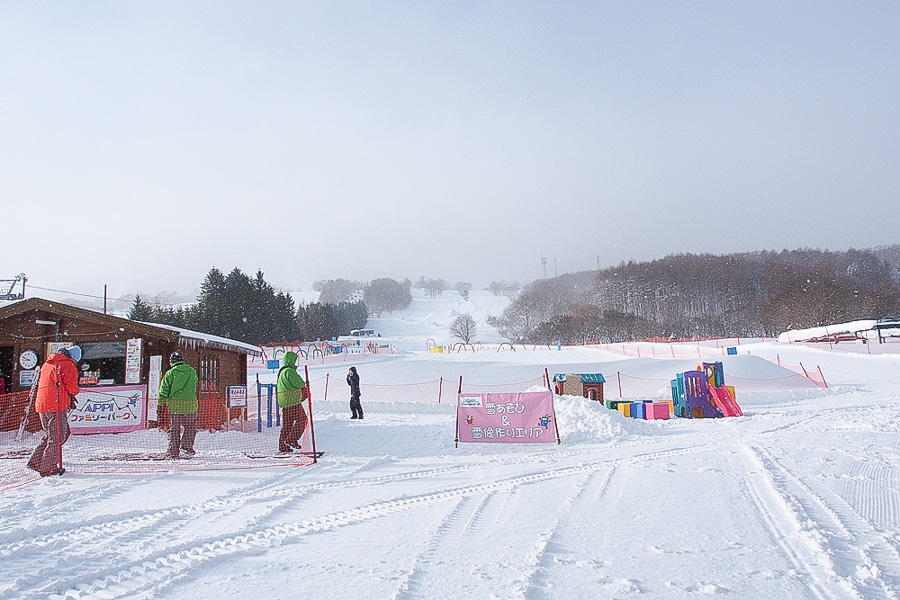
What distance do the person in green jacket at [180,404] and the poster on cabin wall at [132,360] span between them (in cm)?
443

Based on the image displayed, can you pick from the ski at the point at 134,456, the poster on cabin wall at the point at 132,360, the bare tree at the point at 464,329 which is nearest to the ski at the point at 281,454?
the ski at the point at 134,456

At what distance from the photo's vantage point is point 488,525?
17.8ft

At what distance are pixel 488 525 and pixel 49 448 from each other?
21.1 ft

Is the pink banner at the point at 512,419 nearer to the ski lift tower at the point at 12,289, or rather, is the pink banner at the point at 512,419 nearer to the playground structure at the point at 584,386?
the playground structure at the point at 584,386

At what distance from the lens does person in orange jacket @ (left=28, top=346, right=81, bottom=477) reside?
7965 millimetres

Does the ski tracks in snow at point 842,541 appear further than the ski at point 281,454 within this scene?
No

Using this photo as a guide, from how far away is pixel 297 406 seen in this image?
33.8 feet

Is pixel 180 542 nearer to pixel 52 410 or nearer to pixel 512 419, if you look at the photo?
pixel 52 410

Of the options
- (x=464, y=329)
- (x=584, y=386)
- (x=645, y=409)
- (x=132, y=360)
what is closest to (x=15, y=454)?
(x=132, y=360)

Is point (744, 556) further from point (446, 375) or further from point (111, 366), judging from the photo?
point (446, 375)

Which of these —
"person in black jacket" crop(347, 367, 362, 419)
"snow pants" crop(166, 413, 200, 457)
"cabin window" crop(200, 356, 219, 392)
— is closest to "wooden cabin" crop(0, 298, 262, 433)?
"cabin window" crop(200, 356, 219, 392)

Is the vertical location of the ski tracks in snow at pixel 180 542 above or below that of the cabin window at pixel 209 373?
below

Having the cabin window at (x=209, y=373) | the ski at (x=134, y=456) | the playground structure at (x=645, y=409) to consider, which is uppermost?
the cabin window at (x=209, y=373)

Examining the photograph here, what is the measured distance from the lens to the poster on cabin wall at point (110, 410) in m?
11.4
